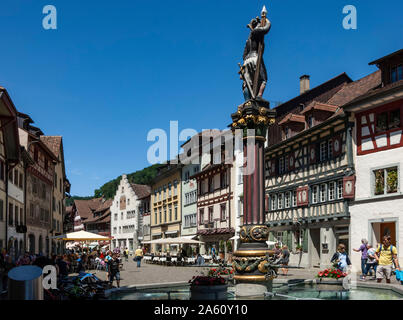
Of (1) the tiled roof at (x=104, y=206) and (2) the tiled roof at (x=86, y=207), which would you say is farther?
(2) the tiled roof at (x=86, y=207)

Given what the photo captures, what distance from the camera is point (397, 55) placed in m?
27.7

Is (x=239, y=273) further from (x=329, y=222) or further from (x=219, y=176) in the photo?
(x=219, y=176)

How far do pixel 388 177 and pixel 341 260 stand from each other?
37.6ft

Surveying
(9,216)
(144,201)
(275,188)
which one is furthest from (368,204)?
(144,201)

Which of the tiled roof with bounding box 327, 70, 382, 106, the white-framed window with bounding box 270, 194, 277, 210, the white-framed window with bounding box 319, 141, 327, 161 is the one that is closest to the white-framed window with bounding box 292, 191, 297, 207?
the white-framed window with bounding box 270, 194, 277, 210

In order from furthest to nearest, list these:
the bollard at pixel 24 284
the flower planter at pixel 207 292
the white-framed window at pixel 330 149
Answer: the white-framed window at pixel 330 149 → the flower planter at pixel 207 292 → the bollard at pixel 24 284

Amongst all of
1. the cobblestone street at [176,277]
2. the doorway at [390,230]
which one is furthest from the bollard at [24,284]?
the doorway at [390,230]

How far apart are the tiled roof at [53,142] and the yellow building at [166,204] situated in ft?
44.0

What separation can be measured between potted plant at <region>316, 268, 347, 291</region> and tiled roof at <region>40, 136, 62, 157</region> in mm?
41590

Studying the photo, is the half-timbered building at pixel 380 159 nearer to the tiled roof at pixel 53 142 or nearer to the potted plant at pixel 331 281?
the potted plant at pixel 331 281

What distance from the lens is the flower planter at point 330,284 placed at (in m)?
13.3

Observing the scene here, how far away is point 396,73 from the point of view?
91.5 ft

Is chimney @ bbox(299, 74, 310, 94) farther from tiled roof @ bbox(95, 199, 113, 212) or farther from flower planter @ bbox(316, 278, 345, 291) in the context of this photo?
tiled roof @ bbox(95, 199, 113, 212)

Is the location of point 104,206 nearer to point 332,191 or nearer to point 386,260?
point 332,191
